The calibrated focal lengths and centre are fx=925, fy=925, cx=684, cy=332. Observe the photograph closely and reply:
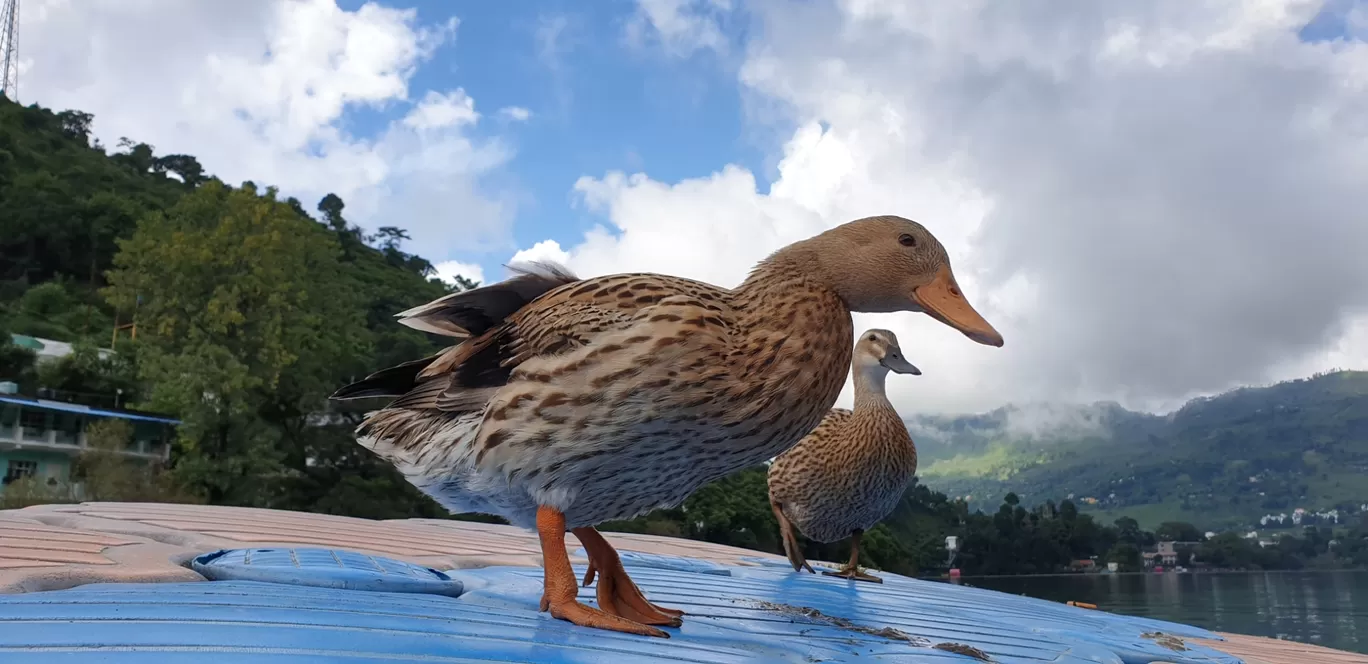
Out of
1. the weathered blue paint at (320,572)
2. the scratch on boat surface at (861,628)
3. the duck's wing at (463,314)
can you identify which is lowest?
the scratch on boat surface at (861,628)

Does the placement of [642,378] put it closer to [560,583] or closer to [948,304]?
[560,583]

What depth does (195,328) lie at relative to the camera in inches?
1025

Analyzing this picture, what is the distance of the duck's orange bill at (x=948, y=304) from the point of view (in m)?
2.64

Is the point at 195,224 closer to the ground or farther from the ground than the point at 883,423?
farther from the ground

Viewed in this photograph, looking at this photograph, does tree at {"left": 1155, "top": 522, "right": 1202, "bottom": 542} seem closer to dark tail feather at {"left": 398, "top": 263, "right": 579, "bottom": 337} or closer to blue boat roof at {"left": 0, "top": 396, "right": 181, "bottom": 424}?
blue boat roof at {"left": 0, "top": 396, "right": 181, "bottom": 424}

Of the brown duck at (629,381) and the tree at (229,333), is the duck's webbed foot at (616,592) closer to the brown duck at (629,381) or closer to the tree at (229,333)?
the brown duck at (629,381)

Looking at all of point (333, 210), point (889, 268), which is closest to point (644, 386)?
point (889, 268)

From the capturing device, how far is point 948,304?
2713 mm

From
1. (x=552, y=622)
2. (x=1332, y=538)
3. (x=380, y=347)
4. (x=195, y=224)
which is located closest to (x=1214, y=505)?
(x=1332, y=538)

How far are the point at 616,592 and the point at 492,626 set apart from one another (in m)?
0.52

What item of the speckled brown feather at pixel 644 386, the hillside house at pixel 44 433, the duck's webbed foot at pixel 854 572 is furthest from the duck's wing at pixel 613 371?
the hillside house at pixel 44 433

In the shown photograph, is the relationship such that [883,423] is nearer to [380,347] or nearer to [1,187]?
[380,347]

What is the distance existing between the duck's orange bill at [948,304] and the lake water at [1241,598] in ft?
25.2

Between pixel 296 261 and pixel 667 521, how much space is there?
539 inches
